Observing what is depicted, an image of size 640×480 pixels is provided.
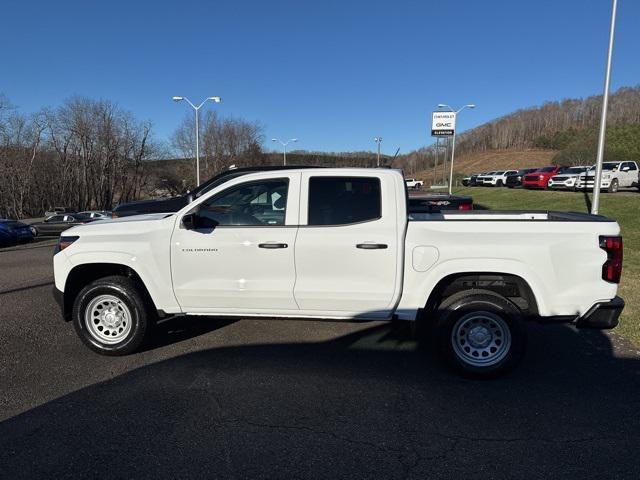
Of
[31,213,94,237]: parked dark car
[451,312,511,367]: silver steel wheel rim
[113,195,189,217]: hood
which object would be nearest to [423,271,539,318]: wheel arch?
[451,312,511,367]: silver steel wheel rim

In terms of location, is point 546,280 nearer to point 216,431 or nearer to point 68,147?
point 216,431

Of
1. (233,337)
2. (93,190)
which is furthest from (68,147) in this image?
(233,337)

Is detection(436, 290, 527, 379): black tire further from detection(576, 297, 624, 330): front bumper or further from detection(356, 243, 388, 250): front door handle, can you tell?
detection(356, 243, 388, 250): front door handle

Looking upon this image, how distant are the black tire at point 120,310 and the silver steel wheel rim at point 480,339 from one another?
10.3 feet

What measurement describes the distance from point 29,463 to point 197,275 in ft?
6.32

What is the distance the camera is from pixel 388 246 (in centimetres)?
380

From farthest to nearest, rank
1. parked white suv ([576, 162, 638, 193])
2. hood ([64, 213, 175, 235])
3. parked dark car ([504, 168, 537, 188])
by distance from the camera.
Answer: parked dark car ([504, 168, 537, 188]) < parked white suv ([576, 162, 638, 193]) < hood ([64, 213, 175, 235])

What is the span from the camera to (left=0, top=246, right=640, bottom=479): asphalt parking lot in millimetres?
2668

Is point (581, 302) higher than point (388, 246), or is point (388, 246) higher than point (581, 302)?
→ point (388, 246)

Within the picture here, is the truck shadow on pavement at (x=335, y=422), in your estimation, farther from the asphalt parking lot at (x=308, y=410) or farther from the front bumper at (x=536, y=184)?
the front bumper at (x=536, y=184)

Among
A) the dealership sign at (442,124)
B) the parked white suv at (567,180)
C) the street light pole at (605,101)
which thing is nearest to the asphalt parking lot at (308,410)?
the street light pole at (605,101)

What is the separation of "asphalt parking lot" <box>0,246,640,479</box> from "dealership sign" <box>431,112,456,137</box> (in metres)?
40.2

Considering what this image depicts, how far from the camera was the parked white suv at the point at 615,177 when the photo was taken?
2228 cm

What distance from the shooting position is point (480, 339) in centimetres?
395
